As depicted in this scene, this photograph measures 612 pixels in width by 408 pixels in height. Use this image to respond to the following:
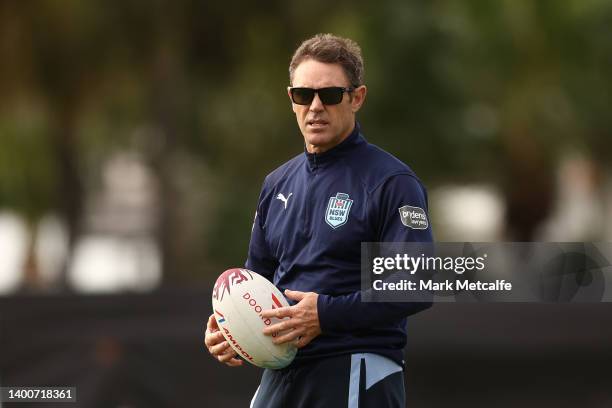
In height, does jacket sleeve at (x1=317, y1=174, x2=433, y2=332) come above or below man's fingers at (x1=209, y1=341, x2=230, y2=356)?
above

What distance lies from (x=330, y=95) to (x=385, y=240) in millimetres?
695

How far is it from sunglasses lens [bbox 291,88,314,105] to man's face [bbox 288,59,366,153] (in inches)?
0.7

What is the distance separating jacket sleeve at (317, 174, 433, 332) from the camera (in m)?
5.00

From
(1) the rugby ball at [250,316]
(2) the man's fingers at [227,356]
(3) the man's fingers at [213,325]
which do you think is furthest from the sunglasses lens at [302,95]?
(2) the man's fingers at [227,356]

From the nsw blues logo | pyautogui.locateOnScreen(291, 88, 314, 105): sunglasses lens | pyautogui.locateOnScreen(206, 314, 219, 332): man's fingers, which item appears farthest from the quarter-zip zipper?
pyautogui.locateOnScreen(206, 314, 219, 332): man's fingers

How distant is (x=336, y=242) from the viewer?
5.14 m

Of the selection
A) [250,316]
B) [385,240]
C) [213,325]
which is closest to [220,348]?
[213,325]

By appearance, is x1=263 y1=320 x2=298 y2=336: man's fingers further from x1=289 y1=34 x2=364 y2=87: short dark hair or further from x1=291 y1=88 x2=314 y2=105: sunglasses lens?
x1=289 y1=34 x2=364 y2=87: short dark hair

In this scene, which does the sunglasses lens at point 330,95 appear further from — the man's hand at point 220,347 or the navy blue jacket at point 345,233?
the man's hand at point 220,347

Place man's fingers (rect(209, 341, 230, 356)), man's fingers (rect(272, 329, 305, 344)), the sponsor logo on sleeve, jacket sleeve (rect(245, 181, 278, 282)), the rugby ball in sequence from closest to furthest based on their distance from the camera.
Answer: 1. the sponsor logo on sleeve
2. man's fingers (rect(272, 329, 305, 344))
3. the rugby ball
4. man's fingers (rect(209, 341, 230, 356))
5. jacket sleeve (rect(245, 181, 278, 282))

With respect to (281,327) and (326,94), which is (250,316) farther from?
(326,94)

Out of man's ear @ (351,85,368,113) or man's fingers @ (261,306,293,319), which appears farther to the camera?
man's ear @ (351,85,368,113)

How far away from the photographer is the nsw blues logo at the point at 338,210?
16.9 ft

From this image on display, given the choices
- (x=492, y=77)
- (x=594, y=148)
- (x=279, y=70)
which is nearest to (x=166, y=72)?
(x=279, y=70)
